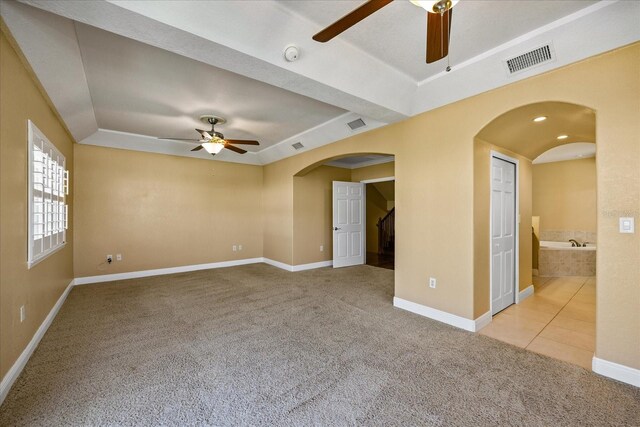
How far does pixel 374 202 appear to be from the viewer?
8859 mm

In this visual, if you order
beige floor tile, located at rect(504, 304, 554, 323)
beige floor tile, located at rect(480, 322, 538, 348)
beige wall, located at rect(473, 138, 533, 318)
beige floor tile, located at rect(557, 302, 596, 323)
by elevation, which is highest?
beige wall, located at rect(473, 138, 533, 318)

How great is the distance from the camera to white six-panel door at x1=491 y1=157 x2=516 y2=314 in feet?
11.3

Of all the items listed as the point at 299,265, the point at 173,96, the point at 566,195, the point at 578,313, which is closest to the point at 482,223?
the point at 578,313

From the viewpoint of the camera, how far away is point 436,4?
1.37 meters

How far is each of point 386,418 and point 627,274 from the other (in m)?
2.10

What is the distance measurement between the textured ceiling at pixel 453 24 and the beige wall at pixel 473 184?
49cm

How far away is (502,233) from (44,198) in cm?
545

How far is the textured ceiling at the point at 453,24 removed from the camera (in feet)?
6.67

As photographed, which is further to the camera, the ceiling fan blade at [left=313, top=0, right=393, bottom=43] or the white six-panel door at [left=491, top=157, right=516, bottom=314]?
the white six-panel door at [left=491, top=157, right=516, bottom=314]

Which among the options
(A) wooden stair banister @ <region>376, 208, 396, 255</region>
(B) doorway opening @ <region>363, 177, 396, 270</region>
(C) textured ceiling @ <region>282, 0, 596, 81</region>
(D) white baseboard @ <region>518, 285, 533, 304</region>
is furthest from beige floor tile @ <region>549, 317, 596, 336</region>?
(A) wooden stair banister @ <region>376, 208, 396, 255</region>

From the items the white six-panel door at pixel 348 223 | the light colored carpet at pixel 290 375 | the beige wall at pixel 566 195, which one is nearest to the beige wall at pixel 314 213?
the white six-panel door at pixel 348 223

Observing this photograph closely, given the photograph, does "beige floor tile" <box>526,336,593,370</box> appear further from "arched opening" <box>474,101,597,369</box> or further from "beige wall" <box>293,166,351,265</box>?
"beige wall" <box>293,166,351,265</box>

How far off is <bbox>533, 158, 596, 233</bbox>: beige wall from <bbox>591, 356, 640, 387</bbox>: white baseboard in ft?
17.9

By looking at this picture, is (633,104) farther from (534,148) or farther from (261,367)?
(261,367)
